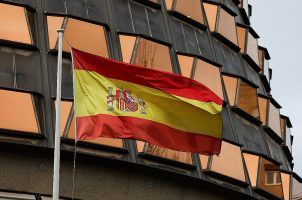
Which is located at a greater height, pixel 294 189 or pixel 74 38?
pixel 74 38

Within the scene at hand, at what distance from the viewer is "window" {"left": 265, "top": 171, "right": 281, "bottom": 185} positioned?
30078 millimetres

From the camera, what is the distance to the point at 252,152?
29.2 m

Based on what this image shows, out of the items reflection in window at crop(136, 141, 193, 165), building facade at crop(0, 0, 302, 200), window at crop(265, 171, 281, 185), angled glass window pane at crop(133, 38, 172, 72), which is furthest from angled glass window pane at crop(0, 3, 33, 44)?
window at crop(265, 171, 281, 185)

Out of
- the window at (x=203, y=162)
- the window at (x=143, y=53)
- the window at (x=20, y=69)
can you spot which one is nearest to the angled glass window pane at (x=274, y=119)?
the window at (x=203, y=162)

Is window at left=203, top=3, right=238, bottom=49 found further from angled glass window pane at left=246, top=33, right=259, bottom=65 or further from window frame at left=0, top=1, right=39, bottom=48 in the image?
window frame at left=0, top=1, right=39, bottom=48

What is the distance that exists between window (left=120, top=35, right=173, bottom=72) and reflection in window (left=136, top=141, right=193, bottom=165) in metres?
2.73

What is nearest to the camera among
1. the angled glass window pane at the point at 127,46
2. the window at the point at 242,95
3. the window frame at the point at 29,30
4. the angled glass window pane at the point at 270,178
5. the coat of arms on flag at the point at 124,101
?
the coat of arms on flag at the point at 124,101

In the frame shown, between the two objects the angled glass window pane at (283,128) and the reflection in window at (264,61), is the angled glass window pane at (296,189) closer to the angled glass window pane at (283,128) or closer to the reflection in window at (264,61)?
the angled glass window pane at (283,128)

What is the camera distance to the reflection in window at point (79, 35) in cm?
2434

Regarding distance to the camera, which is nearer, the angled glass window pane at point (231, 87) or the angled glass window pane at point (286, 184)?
the angled glass window pane at point (231, 87)

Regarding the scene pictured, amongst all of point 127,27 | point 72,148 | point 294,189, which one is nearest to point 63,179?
point 72,148

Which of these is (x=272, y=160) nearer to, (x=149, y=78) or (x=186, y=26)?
(x=186, y=26)

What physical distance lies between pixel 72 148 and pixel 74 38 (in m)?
3.70

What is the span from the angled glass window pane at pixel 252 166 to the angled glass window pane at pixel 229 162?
0.69 m
